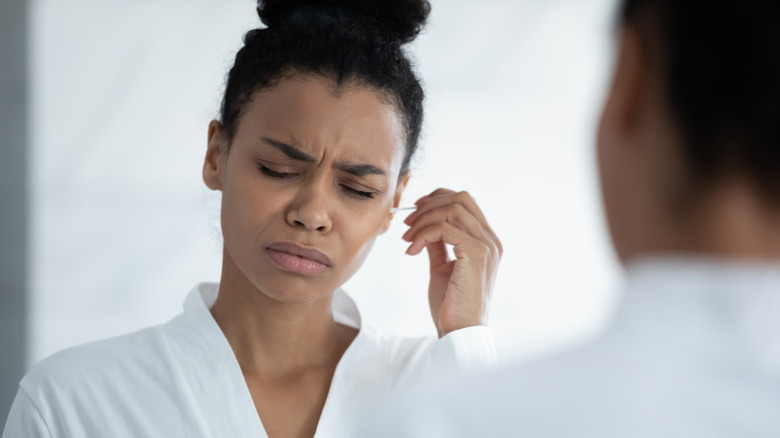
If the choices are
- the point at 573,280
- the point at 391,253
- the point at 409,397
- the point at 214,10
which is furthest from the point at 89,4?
the point at 409,397

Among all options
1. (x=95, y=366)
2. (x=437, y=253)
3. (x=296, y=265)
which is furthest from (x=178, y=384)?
(x=437, y=253)

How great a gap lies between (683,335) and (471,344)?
945 mm

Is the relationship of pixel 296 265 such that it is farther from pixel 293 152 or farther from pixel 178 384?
pixel 178 384

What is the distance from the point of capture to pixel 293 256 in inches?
50.7

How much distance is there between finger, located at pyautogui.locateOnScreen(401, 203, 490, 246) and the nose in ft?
0.88

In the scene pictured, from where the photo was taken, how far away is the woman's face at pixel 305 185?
1285mm

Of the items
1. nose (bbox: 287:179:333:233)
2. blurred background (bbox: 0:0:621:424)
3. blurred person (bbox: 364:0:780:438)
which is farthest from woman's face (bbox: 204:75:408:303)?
blurred person (bbox: 364:0:780:438)

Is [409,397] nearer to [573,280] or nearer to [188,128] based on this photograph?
[188,128]

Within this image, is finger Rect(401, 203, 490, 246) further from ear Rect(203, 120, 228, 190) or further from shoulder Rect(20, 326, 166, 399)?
shoulder Rect(20, 326, 166, 399)

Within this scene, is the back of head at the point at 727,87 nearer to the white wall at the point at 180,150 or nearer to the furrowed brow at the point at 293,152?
the furrowed brow at the point at 293,152

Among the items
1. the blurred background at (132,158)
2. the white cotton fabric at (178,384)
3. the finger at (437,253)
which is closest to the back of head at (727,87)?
the white cotton fabric at (178,384)

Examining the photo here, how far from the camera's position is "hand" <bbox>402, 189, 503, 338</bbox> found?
4.82 feet

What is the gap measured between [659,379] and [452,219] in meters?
1.04

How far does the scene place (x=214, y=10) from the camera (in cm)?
231
